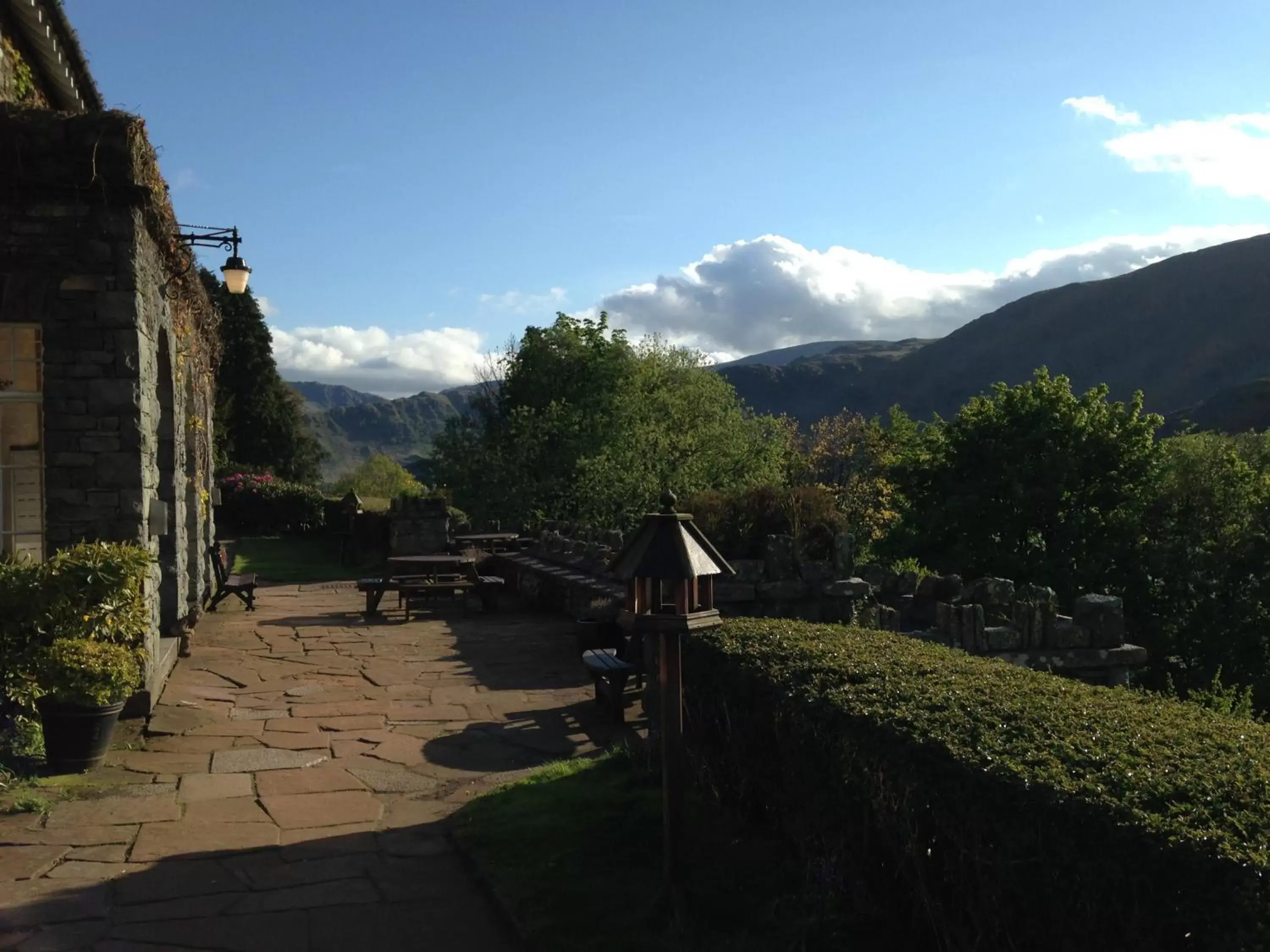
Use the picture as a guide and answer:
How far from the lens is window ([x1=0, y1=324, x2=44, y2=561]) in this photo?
26.0 ft

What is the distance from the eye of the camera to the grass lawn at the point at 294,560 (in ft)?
71.1

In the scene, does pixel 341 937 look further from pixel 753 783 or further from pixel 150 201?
pixel 150 201

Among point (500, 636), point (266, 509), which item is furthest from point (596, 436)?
point (500, 636)

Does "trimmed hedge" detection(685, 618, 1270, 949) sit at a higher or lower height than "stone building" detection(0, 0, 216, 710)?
lower

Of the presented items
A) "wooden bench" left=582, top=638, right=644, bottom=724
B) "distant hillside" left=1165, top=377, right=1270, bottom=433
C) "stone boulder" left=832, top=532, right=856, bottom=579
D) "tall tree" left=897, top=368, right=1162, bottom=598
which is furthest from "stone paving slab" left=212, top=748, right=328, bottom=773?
"distant hillside" left=1165, top=377, right=1270, bottom=433

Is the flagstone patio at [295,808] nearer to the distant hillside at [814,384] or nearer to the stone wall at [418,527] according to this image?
the stone wall at [418,527]

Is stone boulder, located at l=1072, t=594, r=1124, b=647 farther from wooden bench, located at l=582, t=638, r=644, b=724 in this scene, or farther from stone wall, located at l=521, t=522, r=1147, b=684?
wooden bench, located at l=582, t=638, r=644, b=724

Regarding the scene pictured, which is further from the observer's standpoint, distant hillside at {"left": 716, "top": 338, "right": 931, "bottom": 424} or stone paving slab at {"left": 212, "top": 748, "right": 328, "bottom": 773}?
distant hillside at {"left": 716, "top": 338, "right": 931, "bottom": 424}

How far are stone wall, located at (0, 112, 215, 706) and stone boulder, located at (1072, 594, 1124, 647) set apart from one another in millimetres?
6799

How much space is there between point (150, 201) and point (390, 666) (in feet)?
15.8

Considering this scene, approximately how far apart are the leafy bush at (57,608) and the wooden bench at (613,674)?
3.18 meters

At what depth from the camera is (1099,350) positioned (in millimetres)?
138250

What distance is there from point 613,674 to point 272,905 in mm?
3449

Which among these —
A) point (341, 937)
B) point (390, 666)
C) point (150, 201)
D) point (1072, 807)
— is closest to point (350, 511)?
point (390, 666)
